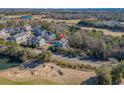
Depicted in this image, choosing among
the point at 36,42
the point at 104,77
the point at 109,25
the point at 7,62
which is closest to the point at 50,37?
the point at 36,42

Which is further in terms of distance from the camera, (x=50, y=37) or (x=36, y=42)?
(x=50, y=37)

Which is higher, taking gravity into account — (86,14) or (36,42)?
(36,42)

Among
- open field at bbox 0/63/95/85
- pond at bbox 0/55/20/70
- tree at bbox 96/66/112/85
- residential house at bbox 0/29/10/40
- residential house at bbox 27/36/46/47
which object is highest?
tree at bbox 96/66/112/85

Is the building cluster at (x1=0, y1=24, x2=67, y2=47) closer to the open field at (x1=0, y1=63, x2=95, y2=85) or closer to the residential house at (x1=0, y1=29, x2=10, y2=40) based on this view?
the residential house at (x1=0, y1=29, x2=10, y2=40)

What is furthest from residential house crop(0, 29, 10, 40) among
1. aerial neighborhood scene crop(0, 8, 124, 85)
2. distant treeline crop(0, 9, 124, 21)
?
distant treeline crop(0, 9, 124, 21)

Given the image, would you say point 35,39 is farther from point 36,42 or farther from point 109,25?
point 109,25

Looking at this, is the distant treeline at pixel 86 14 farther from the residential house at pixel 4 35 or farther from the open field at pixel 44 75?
the open field at pixel 44 75

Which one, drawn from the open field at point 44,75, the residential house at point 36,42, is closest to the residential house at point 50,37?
the residential house at point 36,42

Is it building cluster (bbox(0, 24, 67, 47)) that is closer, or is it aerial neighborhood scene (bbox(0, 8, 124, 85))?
aerial neighborhood scene (bbox(0, 8, 124, 85))
